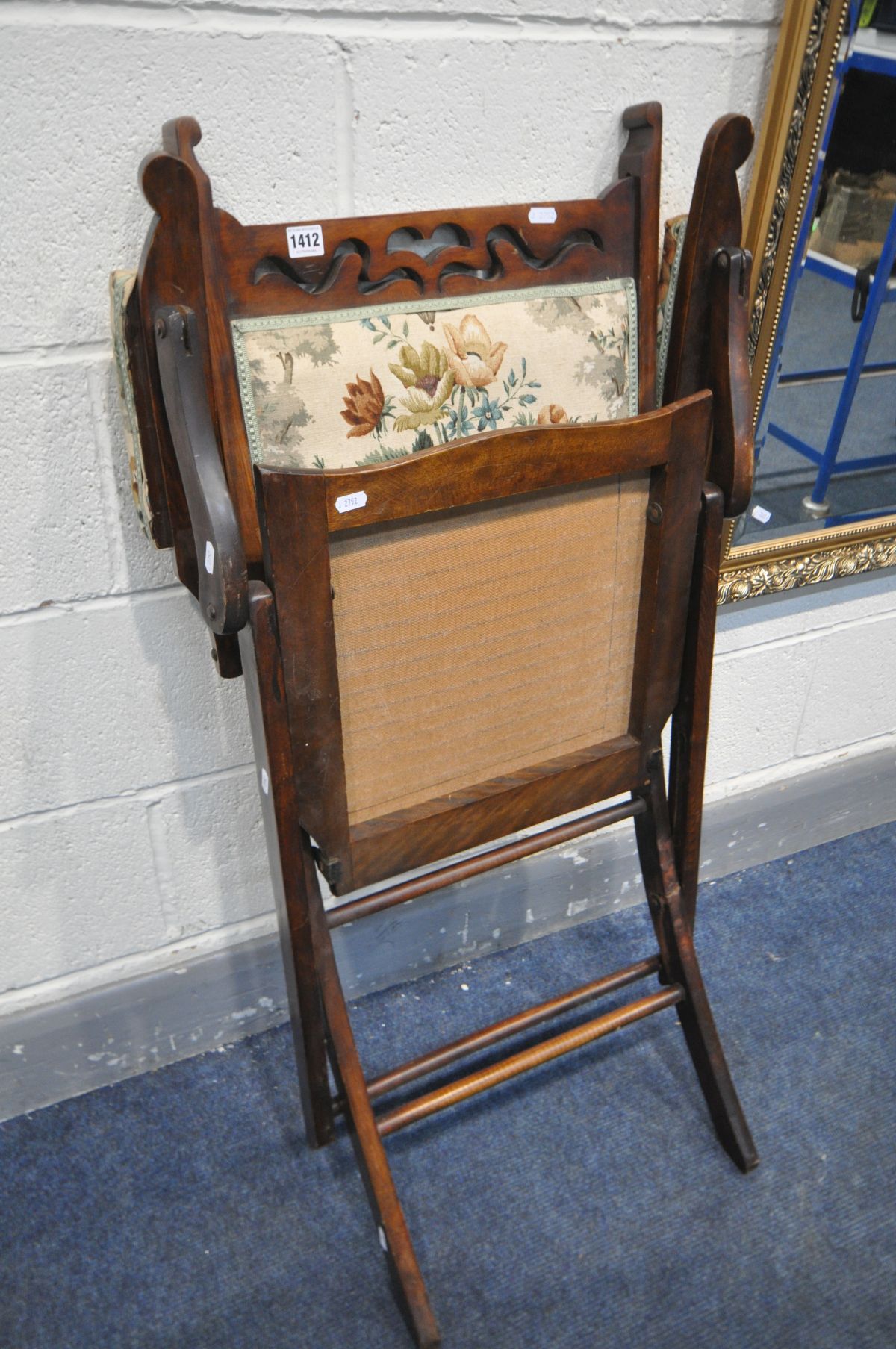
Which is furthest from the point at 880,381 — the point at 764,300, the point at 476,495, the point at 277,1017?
the point at 277,1017

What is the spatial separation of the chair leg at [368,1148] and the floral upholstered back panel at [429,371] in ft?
1.53

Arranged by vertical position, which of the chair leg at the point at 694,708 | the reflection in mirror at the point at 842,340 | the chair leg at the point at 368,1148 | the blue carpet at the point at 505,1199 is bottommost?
the blue carpet at the point at 505,1199

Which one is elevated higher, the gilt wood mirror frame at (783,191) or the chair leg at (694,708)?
the gilt wood mirror frame at (783,191)

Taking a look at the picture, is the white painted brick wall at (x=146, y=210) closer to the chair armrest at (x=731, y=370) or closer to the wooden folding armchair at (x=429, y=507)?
the wooden folding armchair at (x=429, y=507)

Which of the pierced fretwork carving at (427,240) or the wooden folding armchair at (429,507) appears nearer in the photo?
the wooden folding armchair at (429,507)

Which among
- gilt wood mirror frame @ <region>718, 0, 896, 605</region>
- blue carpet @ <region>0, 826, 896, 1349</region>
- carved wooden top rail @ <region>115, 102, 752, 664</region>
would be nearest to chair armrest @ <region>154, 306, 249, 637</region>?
carved wooden top rail @ <region>115, 102, 752, 664</region>

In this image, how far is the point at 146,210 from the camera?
94 centimetres

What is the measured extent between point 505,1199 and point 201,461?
1.00 m

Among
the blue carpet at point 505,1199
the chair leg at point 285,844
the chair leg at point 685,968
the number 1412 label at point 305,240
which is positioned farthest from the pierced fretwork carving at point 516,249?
the blue carpet at point 505,1199

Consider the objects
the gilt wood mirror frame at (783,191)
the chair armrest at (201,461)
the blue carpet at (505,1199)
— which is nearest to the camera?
the chair armrest at (201,461)

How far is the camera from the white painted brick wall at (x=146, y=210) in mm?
891

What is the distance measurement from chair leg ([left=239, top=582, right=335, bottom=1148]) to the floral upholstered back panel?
Result: 17 cm

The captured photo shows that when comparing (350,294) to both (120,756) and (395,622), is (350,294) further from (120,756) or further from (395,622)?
(120,756)

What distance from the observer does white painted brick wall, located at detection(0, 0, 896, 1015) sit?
891 mm
